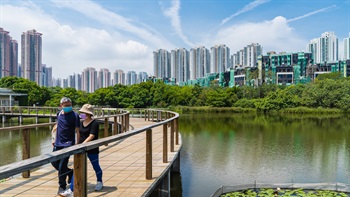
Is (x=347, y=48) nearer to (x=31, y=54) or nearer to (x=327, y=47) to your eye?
(x=327, y=47)

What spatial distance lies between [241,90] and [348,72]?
51059 mm

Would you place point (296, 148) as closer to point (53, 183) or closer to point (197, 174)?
point (197, 174)

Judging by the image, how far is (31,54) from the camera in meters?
90.7

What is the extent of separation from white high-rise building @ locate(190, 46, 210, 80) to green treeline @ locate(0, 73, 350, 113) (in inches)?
2909

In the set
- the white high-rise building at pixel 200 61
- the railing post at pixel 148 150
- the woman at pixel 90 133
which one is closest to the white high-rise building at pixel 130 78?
the white high-rise building at pixel 200 61

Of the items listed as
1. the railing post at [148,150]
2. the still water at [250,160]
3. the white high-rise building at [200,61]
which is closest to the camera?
the railing post at [148,150]

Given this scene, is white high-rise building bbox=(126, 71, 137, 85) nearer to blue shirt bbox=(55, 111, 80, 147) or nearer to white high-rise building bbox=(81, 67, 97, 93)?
white high-rise building bbox=(81, 67, 97, 93)

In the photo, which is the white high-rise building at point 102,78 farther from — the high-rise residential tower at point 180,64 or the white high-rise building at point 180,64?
the white high-rise building at point 180,64

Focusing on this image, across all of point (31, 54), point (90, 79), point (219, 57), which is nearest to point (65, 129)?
point (31, 54)

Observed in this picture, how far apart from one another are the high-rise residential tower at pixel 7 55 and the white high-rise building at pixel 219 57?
7847cm

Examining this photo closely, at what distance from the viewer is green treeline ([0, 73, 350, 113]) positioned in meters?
48.0

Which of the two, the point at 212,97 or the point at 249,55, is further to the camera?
the point at 249,55

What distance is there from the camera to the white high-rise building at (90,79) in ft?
428

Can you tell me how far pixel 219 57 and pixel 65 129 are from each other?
130435mm
